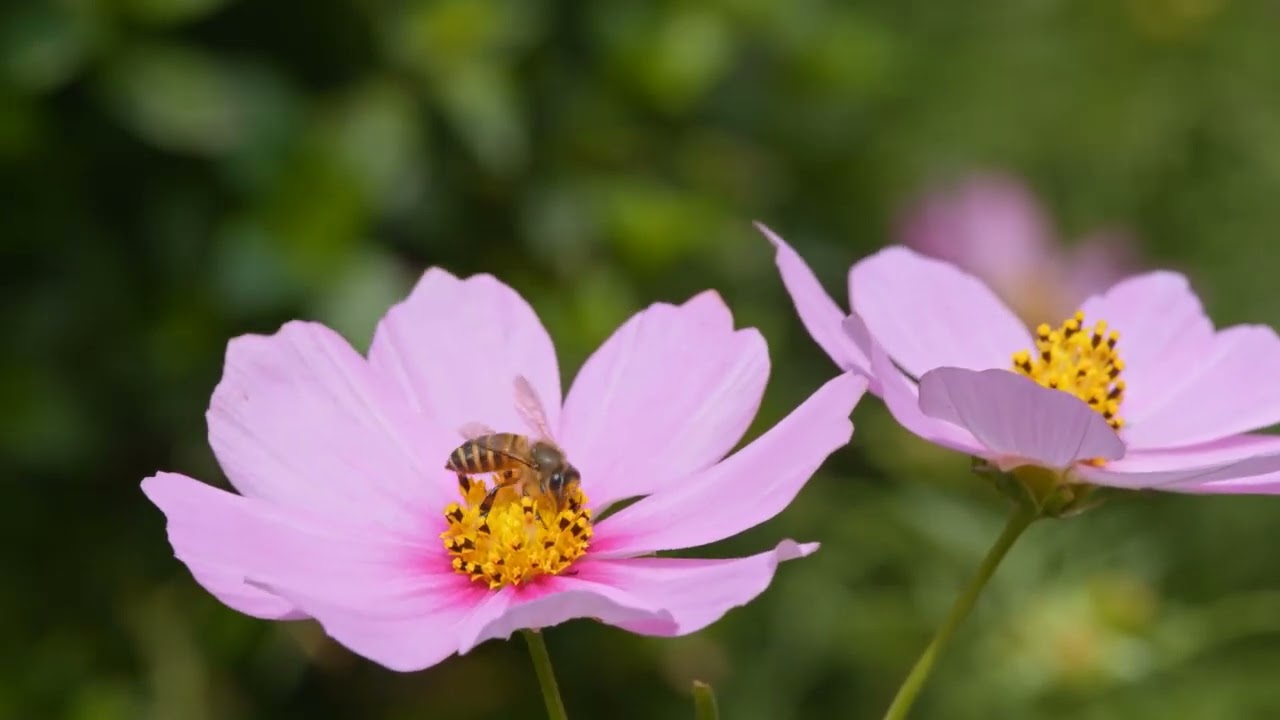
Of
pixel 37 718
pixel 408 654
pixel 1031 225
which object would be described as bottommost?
pixel 408 654

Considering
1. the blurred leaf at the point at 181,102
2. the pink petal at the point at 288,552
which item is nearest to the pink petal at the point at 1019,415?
the pink petal at the point at 288,552

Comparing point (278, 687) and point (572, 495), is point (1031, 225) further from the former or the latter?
point (572, 495)

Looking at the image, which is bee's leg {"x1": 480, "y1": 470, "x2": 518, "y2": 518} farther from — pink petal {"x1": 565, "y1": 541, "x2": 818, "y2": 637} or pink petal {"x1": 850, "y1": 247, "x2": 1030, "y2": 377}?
pink petal {"x1": 850, "y1": 247, "x2": 1030, "y2": 377}

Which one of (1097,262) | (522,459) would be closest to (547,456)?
(522,459)

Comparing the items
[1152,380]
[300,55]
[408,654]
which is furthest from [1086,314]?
[300,55]

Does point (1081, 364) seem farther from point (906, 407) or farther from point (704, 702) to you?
point (704, 702)

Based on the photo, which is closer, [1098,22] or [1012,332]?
[1012,332]

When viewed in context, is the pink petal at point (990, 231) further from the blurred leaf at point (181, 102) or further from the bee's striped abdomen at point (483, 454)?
the bee's striped abdomen at point (483, 454)
